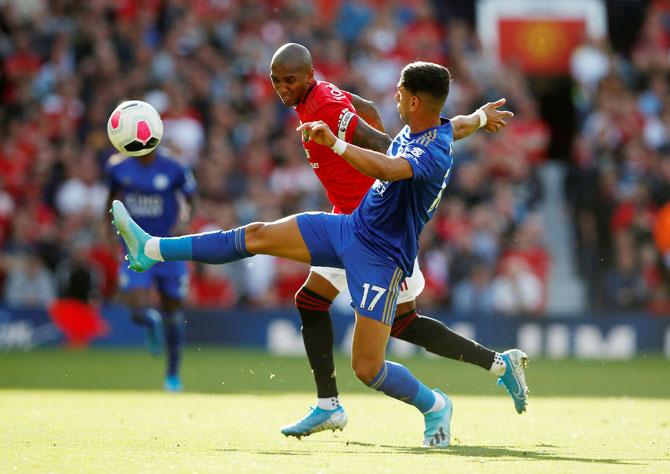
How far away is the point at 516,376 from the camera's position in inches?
345

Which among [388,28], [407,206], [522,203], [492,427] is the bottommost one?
[492,427]

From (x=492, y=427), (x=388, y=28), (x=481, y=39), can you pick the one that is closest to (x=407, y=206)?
(x=492, y=427)

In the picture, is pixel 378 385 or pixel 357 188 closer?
pixel 378 385

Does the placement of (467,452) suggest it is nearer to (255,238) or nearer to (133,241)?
(255,238)

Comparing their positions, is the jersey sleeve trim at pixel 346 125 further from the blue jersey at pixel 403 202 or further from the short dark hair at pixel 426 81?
the short dark hair at pixel 426 81

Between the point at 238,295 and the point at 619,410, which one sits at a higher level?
the point at 238,295

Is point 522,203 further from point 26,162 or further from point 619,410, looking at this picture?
point 619,410

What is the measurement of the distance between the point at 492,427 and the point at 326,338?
1.47 meters

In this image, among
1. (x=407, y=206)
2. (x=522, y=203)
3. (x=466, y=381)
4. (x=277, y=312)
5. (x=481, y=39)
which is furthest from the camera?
(x=481, y=39)

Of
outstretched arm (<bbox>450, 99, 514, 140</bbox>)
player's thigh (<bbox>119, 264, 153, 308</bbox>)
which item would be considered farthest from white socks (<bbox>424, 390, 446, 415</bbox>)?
player's thigh (<bbox>119, 264, 153, 308</bbox>)

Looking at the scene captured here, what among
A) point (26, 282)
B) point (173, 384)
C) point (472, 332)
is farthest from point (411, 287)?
point (26, 282)

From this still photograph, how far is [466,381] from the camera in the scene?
44.4 ft

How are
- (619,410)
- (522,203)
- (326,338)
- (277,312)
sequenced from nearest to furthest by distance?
1. (326,338)
2. (619,410)
3. (277,312)
4. (522,203)

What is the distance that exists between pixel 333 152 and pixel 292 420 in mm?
2232
